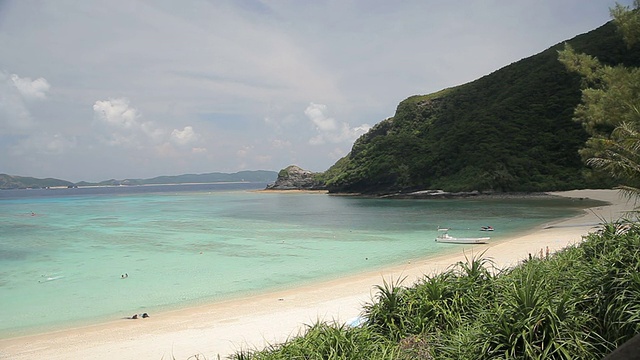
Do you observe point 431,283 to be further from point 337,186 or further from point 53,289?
point 337,186

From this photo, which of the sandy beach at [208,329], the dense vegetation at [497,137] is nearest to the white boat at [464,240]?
the sandy beach at [208,329]

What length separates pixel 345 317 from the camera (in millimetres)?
9906

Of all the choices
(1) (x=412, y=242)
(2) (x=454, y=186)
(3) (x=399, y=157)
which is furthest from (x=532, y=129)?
(1) (x=412, y=242)

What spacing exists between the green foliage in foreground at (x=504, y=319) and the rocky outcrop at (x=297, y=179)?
12026 centimetres

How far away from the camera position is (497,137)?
71.6 m

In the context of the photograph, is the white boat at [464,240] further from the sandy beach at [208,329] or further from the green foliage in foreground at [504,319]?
the green foliage in foreground at [504,319]

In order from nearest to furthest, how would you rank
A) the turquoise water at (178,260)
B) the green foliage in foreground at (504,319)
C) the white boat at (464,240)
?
1. the green foliage in foreground at (504,319)
2. the turquoise water at (178,260)
3. the white boat at (464,240)

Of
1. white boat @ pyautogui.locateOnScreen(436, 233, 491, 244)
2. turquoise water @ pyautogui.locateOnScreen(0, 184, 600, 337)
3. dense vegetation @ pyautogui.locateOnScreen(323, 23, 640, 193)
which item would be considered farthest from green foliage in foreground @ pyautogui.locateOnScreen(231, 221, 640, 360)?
dense vegetation @ pyautogui.locateOnScreen(323, 23, 640, 193)

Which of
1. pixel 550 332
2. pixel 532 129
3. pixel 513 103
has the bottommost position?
pixel 550 332

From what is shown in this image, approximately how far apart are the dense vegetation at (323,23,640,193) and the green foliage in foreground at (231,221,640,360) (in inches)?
2235

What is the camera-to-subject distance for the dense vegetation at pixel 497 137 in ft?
208

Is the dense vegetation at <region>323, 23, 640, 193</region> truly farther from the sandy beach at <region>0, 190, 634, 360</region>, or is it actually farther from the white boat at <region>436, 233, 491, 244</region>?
the sandy beach at <region>0, 190, 634, 360</region>

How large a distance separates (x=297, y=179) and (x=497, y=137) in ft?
241

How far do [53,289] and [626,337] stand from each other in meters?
18.8
